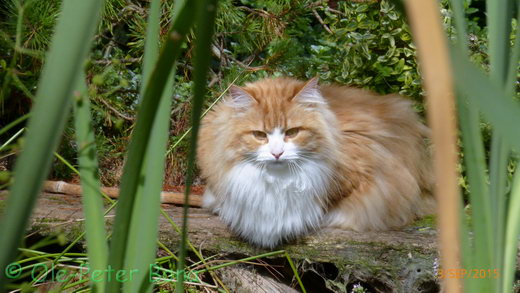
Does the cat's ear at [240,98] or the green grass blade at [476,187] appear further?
the cat's ear at [240,98]

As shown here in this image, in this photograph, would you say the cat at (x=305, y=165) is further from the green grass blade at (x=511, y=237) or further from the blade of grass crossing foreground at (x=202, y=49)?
the blade of grass crossing foreground at (x=202, y=49)

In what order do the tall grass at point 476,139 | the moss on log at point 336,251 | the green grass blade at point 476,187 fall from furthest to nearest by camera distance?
1. the moss on log at point 336,251
2. the green grass blade at point 476,187
3. the tall grass at point 476,139

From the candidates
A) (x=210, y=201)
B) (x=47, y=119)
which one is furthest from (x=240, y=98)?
(x=47, y=119)

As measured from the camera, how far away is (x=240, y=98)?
276cm

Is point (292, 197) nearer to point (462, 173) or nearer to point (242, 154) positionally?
point (242, 154)

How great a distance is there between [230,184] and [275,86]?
0.49m

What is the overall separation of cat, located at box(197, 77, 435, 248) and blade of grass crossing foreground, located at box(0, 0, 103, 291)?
2.06m

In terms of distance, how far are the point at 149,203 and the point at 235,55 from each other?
380cm

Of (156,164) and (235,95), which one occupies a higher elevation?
(235,95)

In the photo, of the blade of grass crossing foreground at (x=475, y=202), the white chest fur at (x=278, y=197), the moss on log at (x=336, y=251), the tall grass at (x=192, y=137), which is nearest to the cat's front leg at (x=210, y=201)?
the moss on log at (x=336, y=251)

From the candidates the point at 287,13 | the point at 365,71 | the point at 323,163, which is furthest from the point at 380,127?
the point at 287,13

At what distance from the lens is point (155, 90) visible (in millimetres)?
645

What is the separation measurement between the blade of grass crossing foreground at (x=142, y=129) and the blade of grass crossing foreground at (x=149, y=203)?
1.6 inches

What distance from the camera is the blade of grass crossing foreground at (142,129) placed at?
62cm
